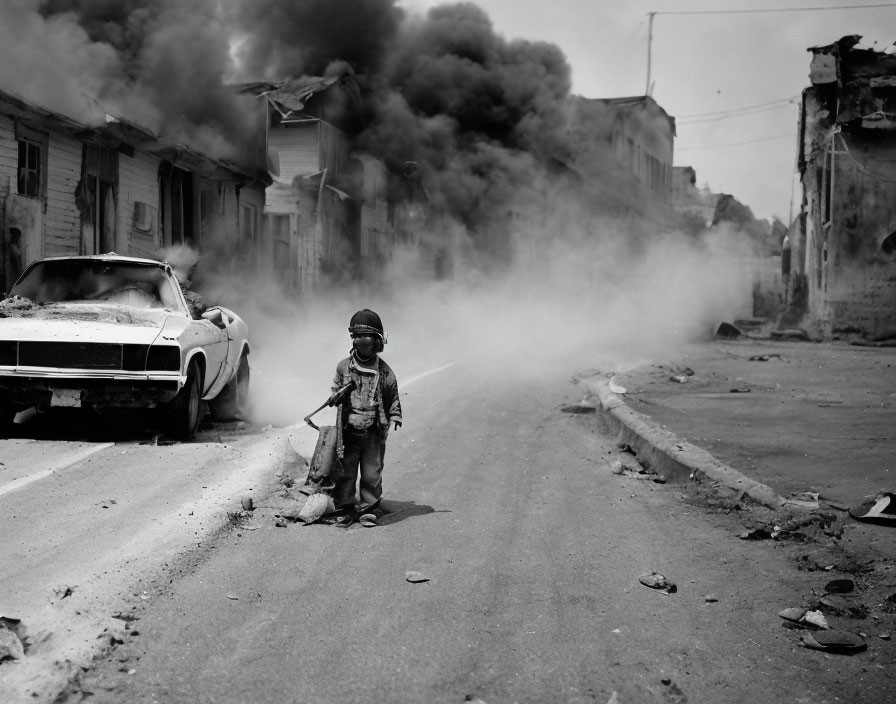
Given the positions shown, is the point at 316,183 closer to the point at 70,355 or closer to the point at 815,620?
the point at 70,355

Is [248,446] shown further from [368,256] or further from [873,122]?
[368,256]

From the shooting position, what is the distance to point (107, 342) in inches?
309

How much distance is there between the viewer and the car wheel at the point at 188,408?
26.6 feet

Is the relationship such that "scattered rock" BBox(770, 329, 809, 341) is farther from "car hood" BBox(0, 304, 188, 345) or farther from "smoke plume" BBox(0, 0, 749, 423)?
"car hood" BBox(0, 304, 188, 345)

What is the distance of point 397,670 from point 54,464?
14.6 feet

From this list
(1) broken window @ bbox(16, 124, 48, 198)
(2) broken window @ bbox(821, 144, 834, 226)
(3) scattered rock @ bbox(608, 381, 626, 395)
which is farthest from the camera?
(2) broken window @ bbox(821, 144, 834, 226)

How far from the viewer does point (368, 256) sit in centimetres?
3303

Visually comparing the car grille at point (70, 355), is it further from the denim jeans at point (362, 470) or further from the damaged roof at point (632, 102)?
the damaged roof at point (632, 102)

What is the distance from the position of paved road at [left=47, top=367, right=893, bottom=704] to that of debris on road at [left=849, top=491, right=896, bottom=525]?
28.9 inches

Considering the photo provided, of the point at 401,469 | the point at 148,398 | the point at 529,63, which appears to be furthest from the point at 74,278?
the point at 529,63

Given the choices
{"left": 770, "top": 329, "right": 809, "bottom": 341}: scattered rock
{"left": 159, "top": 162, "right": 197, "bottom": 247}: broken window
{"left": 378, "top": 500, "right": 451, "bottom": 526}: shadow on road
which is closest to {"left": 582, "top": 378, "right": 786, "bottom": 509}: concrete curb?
{"left": 378, "top": 500, "right": 451, "bottom": 526}: shadow on road

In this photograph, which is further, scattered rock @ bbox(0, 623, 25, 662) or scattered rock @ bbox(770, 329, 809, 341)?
scattered rock @ bbox(770, 329, 809, 341)

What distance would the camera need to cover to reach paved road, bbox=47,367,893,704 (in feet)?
10.6

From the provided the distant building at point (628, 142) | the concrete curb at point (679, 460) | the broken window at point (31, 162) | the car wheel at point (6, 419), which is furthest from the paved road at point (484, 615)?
the distant building at point (628, 142)
